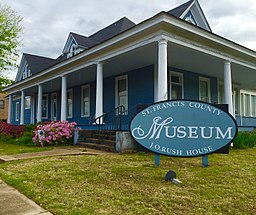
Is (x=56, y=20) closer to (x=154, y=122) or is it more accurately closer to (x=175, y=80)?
(x=175, y=80)

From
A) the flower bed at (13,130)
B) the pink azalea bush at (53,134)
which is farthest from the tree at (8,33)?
the pink azalea bush at (53,134)

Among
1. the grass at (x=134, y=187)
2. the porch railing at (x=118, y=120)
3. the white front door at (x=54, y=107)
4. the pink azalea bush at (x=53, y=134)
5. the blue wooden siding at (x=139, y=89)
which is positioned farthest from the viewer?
the white front door at (x=54, y=107)

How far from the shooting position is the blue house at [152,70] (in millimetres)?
7543

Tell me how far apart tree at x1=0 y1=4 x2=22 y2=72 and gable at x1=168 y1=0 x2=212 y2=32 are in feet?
38.6

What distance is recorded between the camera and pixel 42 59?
20.1 m

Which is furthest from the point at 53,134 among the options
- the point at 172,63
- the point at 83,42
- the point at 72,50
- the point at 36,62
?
the point at 36,62

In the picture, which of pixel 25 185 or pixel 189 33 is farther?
pixel 189 33

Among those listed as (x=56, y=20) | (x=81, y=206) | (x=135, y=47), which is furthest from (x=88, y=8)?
(x=81, y=206)

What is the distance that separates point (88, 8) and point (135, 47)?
5313 mm

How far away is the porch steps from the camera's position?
7.59m

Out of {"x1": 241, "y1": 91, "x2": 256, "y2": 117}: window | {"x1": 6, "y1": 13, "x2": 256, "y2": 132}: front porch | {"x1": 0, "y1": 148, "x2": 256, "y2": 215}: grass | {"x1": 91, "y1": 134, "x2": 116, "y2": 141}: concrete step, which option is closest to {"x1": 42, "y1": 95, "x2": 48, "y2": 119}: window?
{"x1": 6, "y1": 13, "x2": 256, "y2": 132}: front porch

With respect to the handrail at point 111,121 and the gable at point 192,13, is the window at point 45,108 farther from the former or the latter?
the gable at point 192,13

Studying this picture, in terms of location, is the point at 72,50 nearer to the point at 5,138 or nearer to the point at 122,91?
the point at 122,91

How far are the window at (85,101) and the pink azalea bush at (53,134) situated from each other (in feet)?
15.1
